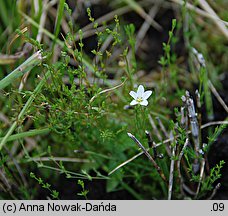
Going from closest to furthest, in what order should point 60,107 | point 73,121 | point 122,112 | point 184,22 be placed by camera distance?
1. point 60,107
2. point 73,121
3. point 122,112
4. point 184,22

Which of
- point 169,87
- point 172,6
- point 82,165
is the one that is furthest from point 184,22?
point 82,165

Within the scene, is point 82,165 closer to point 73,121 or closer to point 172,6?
point 73,121

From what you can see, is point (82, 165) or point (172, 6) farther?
point (172, 6)

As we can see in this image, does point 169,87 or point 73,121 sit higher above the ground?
point 169,87

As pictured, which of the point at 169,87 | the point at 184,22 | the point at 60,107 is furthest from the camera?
the point at 184,22

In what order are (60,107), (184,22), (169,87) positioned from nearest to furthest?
1. (60,107)
2. (169,87)
3. (184,22)

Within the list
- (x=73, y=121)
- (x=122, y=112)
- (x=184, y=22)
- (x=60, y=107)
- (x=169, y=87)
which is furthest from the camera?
(x=184, y=22)

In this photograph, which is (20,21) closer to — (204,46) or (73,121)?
(73,121)
